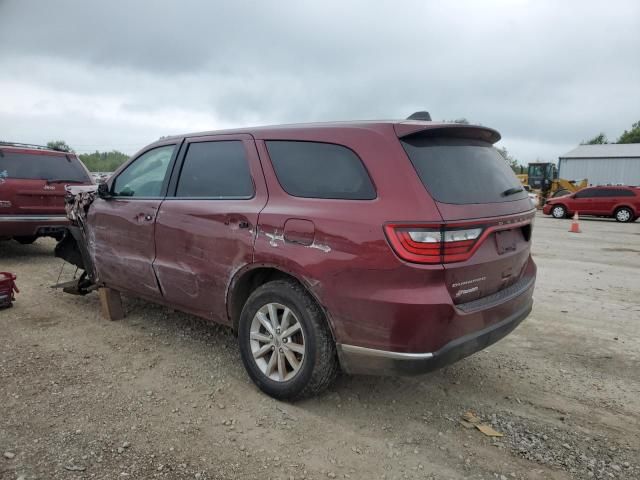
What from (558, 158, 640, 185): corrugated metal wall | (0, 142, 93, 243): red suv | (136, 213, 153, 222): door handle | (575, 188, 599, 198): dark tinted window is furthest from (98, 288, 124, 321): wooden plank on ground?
(558, 158, 640, 185): corrugated metal wall

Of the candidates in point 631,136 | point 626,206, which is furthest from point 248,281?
point 631,136

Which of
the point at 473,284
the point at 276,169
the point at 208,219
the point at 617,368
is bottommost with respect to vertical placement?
the point at 617,368

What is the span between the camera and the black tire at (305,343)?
9.46ft

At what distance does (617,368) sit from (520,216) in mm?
1734

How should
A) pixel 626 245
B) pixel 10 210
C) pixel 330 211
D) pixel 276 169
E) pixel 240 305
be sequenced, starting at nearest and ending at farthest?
pixel 330 211, pixel 276 169, pixel 240 305, pixel 10 210, pixel 626 245

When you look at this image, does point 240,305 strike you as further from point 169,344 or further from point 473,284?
point 473,284

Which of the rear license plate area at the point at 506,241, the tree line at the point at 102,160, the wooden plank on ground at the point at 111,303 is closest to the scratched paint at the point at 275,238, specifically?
the rear license plate area at the point at 506,241

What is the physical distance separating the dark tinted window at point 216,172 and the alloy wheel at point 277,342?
860 millimetres

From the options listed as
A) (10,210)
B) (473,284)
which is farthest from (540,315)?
(10,210)

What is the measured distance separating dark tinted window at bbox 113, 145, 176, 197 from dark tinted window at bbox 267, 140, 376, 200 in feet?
4.13

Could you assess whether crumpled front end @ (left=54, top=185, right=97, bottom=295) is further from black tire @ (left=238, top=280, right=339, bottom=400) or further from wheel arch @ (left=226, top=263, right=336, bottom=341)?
black tire @ (left=238, top=280, right=339, bottom=400)

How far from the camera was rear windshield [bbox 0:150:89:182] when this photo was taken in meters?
7.31

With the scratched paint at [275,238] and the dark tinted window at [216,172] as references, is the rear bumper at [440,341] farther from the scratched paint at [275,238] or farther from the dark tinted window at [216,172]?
the dark tinted window at [216,172]

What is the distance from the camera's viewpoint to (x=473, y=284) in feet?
8.94
